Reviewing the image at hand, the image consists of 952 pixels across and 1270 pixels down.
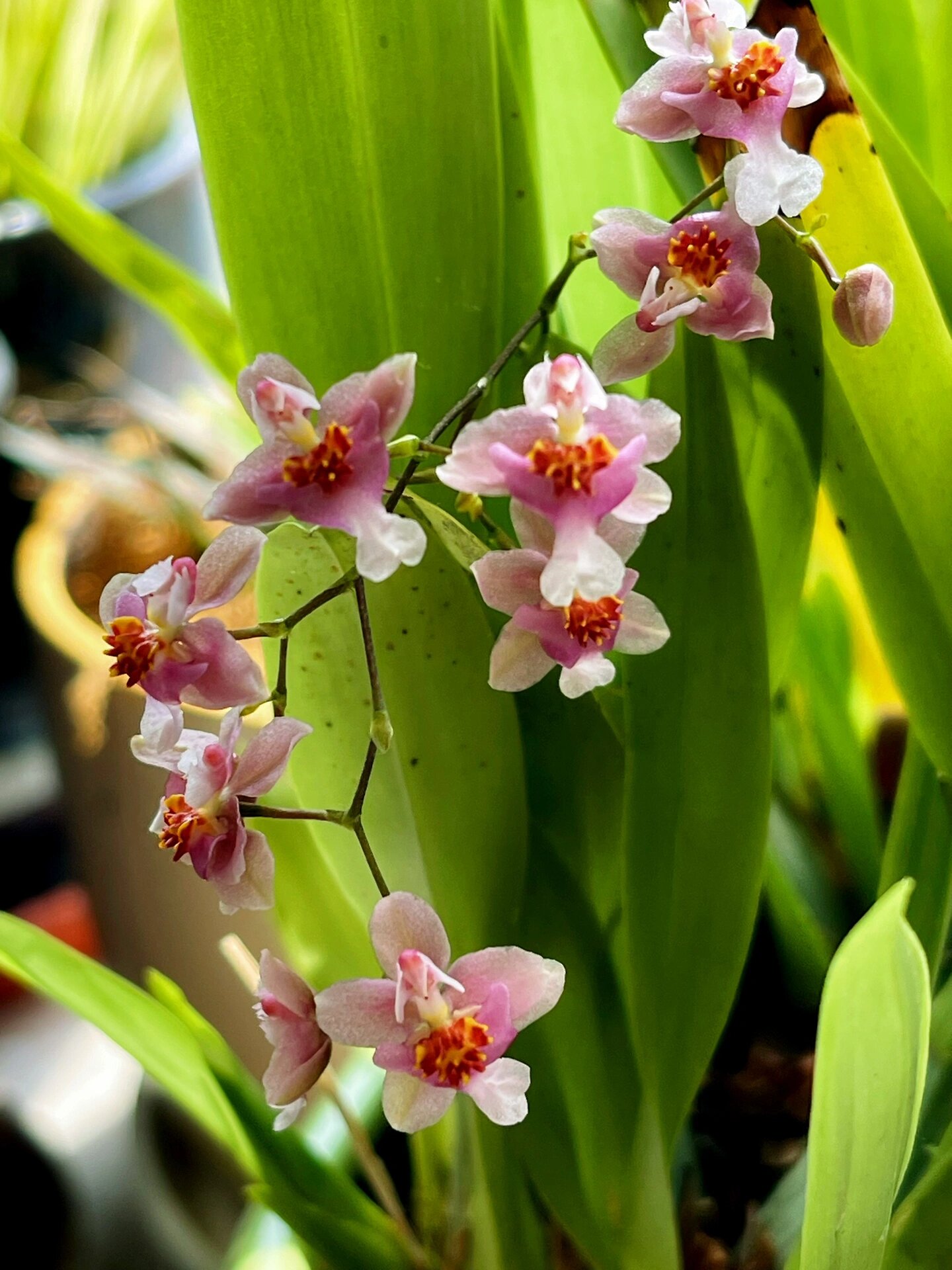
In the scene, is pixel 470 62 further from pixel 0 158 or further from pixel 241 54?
pixel 0 158

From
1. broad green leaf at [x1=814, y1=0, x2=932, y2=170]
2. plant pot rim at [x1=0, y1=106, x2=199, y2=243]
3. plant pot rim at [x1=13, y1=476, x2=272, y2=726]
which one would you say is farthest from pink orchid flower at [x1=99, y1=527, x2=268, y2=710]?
plant pot rim at [x1=0, y1=106, x2=199, y2=243]

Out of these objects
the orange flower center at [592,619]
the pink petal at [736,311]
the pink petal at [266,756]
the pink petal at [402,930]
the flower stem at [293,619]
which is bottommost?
the pink petal at [402,930]

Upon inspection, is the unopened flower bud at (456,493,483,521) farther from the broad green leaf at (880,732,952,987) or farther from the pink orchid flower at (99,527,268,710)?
the broad green leaf at (880,732,952,987)

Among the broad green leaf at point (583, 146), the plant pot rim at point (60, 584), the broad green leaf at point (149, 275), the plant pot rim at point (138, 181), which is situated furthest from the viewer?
the plant pot rim at point (138, 181)

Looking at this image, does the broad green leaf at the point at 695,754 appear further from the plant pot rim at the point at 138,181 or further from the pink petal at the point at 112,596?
the plant pot rim at the point at 138,181

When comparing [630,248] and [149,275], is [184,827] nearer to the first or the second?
[630,248]

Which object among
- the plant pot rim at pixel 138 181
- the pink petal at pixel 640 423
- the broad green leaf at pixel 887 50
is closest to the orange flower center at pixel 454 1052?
the pink petal at pixel 640 423

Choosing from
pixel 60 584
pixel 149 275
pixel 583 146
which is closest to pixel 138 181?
pixel 60 584
